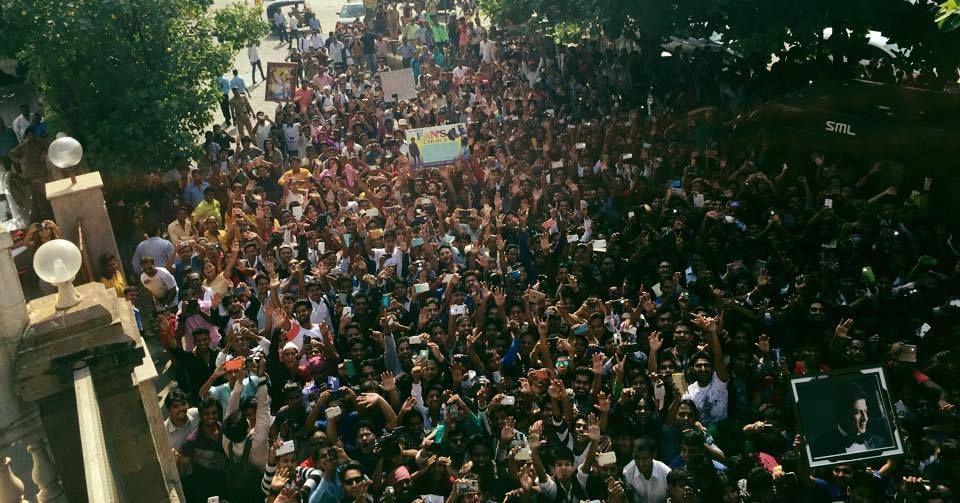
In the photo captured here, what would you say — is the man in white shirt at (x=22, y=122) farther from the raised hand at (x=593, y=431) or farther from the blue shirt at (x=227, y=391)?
the raised hand at (x=593, y=431)

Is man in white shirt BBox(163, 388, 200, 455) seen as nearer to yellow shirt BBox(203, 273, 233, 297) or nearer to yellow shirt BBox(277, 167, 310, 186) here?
yellow shirt BBox(203, 273, 233, 297)

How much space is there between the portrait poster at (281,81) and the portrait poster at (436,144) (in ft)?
17.6

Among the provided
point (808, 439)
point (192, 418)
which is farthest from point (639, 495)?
point (192, 418)

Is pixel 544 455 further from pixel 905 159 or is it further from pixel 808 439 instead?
pixel 905 159

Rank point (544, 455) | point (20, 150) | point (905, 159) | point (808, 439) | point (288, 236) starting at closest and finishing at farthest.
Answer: point (808, 439) → point (544, 455) → point (288, 236) → point (905, 159) → point (20, 150)

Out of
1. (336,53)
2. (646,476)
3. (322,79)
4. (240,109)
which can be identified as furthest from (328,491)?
(336,53)

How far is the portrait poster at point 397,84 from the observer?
19.6m

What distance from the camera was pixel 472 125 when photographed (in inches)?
664

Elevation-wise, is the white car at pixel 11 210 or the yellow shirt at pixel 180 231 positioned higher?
the yellow shirt at pixel 180 231

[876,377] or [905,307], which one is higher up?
[876,377]

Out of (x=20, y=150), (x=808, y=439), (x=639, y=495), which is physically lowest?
(x=20, y=150)

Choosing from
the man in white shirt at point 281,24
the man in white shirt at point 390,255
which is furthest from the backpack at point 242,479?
the man in white shirt at point 281,24

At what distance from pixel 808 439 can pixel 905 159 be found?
7.62 m

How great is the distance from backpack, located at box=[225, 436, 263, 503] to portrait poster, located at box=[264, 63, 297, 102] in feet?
42.4
